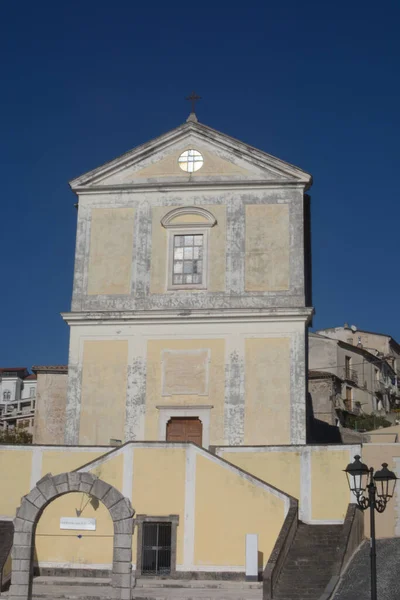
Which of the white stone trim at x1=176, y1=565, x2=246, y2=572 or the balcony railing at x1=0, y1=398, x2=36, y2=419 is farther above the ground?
the balcony railing at x1=0, y1=398, x2=36, y2=419

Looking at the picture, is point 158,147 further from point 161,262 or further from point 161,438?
point 161,438

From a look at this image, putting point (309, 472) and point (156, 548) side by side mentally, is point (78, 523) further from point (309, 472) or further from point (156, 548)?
point (309, 472)

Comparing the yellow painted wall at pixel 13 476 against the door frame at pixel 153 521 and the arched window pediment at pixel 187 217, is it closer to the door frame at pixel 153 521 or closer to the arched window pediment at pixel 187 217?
the door frame at pixel 153 521

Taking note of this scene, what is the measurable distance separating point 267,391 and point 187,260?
5.11m

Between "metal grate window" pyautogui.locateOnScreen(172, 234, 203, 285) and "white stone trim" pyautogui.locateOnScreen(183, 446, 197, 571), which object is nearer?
"white stone trim" pyautogui.locateOnScreen(183, 446, 197, 571)

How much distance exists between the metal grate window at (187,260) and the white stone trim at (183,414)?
13.5 ft

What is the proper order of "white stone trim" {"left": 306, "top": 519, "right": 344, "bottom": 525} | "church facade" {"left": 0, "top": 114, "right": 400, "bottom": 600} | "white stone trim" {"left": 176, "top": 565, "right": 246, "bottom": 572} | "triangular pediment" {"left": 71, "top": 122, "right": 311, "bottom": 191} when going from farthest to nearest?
1. "triangular pediment" {"left": 71, "top": 122, "right": 311, "bottom": 191}
2. "white stone trim" {"left": 306, "top": 519, "right": 344, "bottom": 525}
3. "church facade" {"left": 0, "top": 114, "right": 400, "bottom": 600}
4. "white stone trim" {"left": 176, "top": 565, "right": 246, "bottom": 572}

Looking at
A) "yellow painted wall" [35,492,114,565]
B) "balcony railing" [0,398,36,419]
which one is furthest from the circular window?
"balcony railing" [0,398,36,419]

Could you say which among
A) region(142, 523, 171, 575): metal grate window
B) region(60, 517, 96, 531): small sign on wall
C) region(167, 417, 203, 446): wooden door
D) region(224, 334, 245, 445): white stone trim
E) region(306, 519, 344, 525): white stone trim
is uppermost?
region(224, 334, 245, 445): white stone trim

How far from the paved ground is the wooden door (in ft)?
22.0

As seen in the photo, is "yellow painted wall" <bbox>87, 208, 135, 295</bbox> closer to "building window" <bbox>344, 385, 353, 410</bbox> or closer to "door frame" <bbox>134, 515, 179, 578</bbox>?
"door frame" <bbox>134, 515, 179, 578</bbox>

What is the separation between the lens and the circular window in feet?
101

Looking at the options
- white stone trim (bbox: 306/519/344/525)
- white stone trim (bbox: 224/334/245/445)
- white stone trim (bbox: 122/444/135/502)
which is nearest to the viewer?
white stone trim (bbox: 122/444/135/502)

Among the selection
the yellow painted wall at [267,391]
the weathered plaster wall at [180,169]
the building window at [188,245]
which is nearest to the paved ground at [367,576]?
the yellow painted wall at [267,391]
